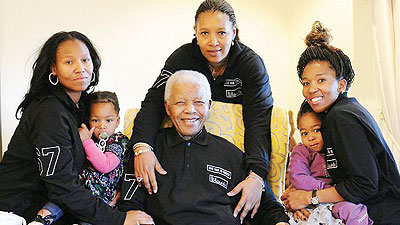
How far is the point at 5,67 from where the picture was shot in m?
3.88

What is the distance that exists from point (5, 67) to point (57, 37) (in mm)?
2097

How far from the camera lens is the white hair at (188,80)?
211 cm

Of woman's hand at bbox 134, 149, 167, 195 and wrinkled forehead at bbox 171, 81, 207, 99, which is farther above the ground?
wrinkled forehead at bbox 171, 81, 207, 99

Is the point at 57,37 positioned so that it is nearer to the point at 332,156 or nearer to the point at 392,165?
the point at 332,156

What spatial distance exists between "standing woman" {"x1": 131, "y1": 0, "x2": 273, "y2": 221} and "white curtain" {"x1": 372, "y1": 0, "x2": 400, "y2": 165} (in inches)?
50.1

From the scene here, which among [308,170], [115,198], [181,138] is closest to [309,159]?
[308,170]

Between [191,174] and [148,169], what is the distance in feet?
0.64

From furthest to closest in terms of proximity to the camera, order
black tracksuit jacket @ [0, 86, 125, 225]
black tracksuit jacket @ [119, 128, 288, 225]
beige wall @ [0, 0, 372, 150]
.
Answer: beige wall @ [0, 0, 372, 150], black tracksuit jacket @ [119, 128, 288, 225], black tracksuit jacket @ [0, 86, 125, 225]

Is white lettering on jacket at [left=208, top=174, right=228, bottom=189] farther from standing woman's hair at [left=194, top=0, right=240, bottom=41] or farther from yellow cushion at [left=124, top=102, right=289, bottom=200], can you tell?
standing woman's hair at [left=194, top=0, right=240, bottom=41]

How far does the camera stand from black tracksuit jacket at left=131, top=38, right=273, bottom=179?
7.05 feet

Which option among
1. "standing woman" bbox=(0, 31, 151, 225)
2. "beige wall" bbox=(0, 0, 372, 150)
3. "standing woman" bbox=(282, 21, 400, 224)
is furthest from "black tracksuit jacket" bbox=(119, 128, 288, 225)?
"beige wall" bbox=(0, 0, 372, 150)

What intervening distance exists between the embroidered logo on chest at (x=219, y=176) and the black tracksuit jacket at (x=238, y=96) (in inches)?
4.1

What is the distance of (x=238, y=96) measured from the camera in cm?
240

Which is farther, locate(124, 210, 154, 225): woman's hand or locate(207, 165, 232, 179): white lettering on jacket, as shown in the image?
locate(207, 165, 232, 179): white lettering on jacket
